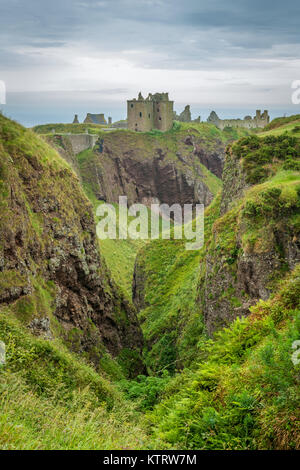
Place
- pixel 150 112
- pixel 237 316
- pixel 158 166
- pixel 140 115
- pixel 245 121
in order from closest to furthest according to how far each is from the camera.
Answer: pixel 237 316, pixel 158 166, pixel 140 115, pixel 150 112, pixel 245 121

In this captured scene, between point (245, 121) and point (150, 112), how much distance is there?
34313 millimetres

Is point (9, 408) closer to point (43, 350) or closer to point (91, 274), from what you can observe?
point (43, 350)

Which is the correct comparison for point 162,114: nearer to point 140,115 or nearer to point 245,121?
point 140,115

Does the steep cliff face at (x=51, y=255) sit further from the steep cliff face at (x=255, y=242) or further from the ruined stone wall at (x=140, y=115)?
the ruined stone wall at (x=140, y=115)

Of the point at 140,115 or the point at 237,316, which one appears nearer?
the point at 237,316

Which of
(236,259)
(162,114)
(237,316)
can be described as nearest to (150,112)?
(162,114)

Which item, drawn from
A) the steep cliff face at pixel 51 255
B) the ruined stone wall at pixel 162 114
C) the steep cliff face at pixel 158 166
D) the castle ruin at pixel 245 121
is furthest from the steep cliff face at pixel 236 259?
the castle ruin at pixel 245 121

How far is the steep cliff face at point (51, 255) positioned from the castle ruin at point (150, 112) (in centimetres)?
6600

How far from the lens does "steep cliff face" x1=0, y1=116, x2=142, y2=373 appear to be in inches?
625

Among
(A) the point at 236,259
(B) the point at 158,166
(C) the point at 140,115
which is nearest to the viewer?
(A) the point at 236,259

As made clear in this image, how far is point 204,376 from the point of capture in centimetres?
955

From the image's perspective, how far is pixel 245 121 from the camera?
11088 cm

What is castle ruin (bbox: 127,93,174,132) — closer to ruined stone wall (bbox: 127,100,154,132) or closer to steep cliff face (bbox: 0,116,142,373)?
ruined stone wall (bbox: 127,100,154,132)

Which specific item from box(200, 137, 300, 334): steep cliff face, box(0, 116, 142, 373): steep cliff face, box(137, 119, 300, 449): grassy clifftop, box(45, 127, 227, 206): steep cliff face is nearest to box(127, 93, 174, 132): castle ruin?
box(45, 127, 227, 206): steep cliff face
